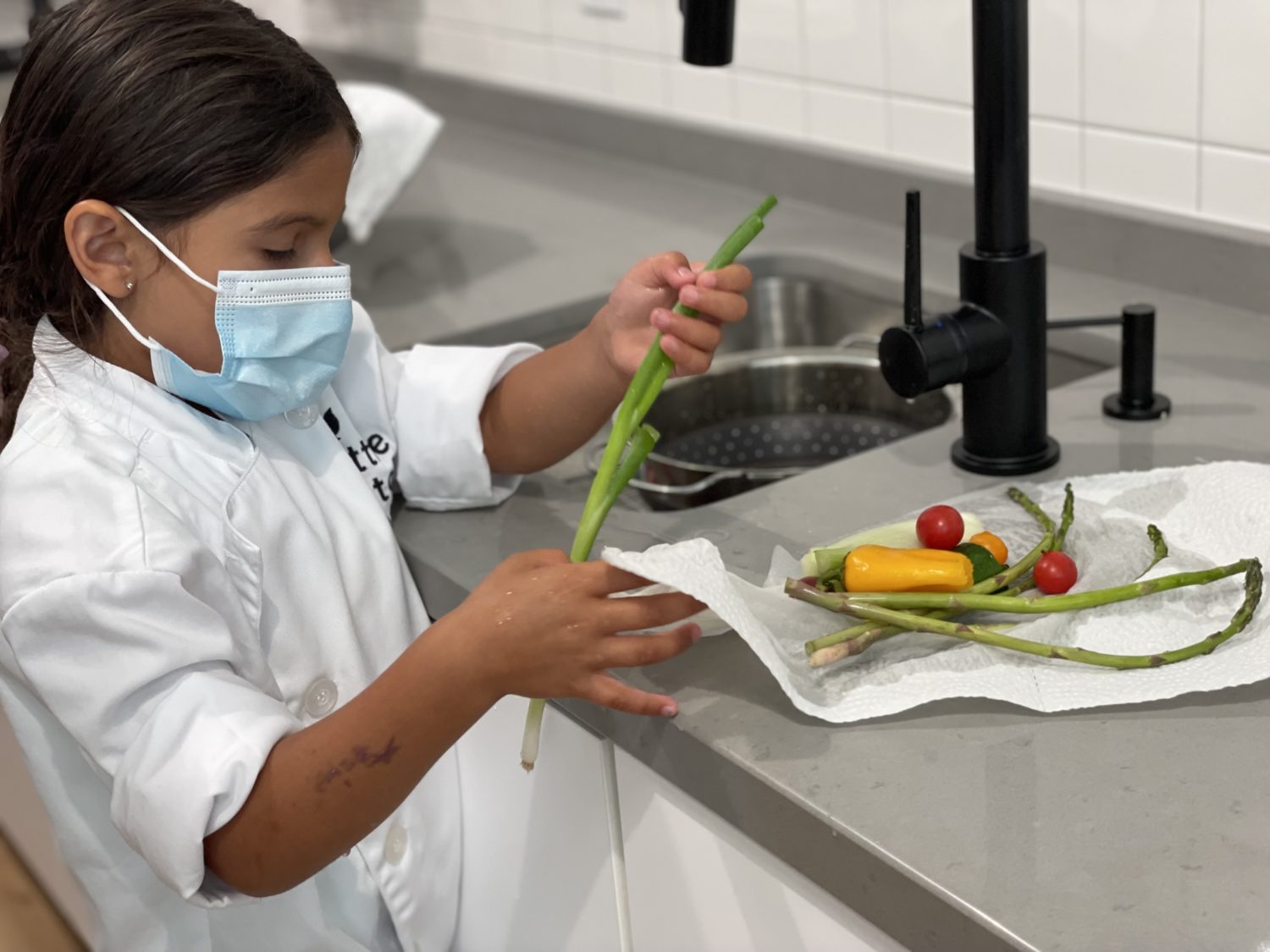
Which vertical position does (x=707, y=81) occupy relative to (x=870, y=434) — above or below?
above

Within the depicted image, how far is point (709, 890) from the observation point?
77 cm

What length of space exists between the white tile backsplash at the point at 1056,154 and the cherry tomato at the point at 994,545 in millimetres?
624

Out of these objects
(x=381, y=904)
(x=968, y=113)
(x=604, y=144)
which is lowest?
(x=381, y=904)

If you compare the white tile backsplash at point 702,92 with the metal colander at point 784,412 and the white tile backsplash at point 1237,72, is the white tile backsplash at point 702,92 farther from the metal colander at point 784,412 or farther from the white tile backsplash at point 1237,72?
the white tile backsplash at point 1237,72

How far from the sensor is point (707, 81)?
1.73 m

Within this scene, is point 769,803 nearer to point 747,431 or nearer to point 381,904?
point 381,904

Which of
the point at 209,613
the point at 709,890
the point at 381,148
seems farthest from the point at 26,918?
the point at 709,890

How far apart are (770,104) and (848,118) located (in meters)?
0.13

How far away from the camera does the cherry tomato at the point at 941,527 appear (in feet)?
2.63

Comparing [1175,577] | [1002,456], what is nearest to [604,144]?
[1002,456]

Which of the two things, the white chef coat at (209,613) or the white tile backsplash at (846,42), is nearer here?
the white chef coat at (209,613)

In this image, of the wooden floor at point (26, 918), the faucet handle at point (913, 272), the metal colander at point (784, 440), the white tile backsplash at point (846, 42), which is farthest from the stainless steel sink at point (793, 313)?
the wooden floor at point (26, 918)

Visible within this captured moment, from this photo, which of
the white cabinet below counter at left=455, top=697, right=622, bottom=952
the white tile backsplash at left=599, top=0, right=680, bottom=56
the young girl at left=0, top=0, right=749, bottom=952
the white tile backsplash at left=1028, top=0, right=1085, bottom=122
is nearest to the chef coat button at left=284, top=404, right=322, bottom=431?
the young girl at left=0, top=0, right=749, bottom=952

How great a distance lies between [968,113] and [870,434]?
334mm
